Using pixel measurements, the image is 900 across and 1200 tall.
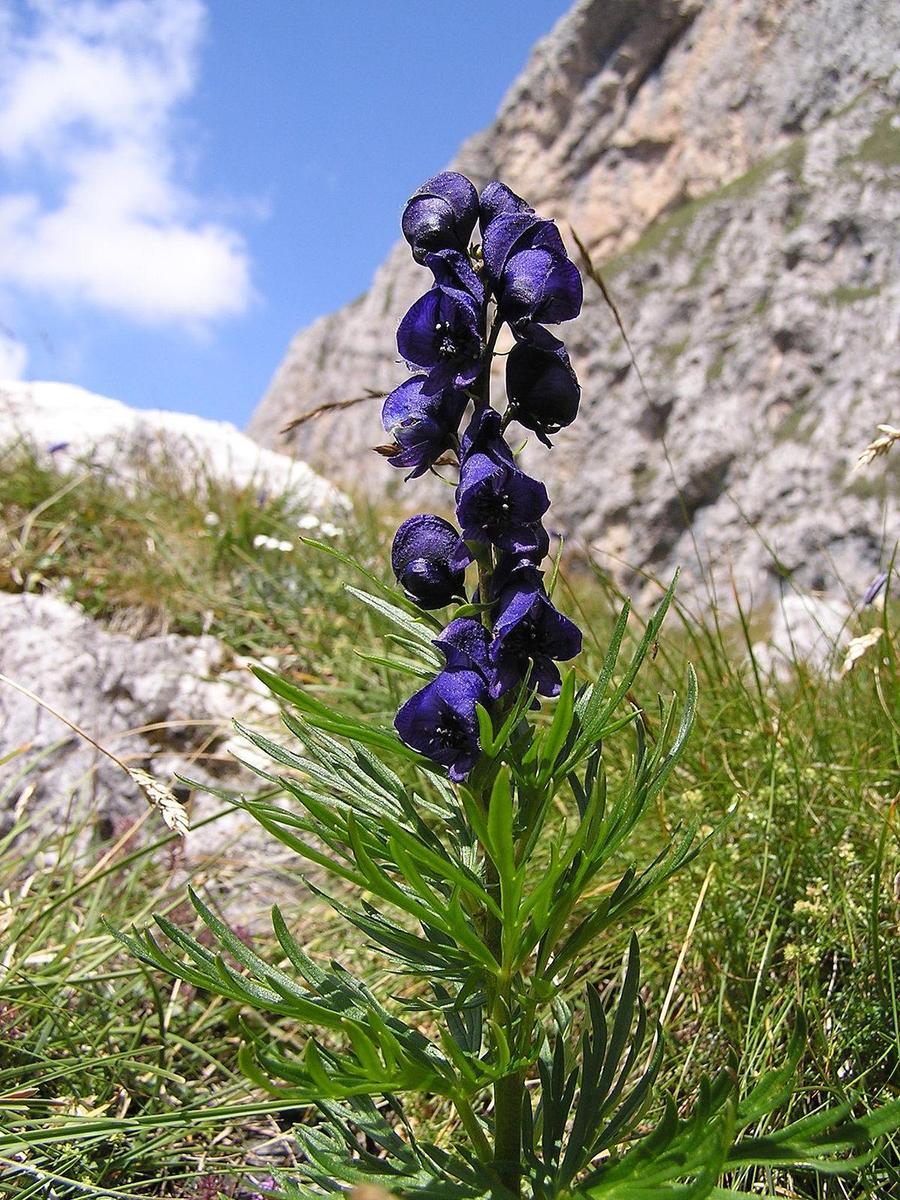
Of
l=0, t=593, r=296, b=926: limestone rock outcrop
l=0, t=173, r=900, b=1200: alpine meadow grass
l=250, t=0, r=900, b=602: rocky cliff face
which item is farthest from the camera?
l=250, t=0, r=900, b=602: rocky cliff face

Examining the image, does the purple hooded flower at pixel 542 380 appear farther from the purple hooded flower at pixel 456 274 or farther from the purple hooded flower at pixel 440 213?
the purple hooded flower at pixel 440 213

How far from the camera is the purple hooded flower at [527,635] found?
1423 millimetres

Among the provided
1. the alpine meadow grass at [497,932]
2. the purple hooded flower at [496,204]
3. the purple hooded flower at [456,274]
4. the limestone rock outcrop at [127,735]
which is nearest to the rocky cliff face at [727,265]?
the limestone rock outcrop at [127,735]

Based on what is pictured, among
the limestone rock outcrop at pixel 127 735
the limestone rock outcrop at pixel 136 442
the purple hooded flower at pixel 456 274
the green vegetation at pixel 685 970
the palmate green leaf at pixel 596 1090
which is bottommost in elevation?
the palmate green leaf at pixel 596 1090

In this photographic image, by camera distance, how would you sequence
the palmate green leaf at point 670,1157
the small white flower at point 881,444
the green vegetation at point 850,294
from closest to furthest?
1. the palmate green leaf at point 670,1157
2. the small white flower at point 881,444
3. the green vegetation at point 850,294

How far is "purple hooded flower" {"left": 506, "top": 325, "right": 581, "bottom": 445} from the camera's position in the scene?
1533 mm

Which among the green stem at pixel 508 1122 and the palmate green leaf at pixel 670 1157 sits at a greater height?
the green stem at pixel 508 1122

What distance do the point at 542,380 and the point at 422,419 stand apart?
218mm

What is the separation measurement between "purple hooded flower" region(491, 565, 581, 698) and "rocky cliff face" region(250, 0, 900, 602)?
21352 mm

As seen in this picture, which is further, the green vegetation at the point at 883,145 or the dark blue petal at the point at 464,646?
the green vegetation at the point at 883,145

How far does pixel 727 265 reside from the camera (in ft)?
135

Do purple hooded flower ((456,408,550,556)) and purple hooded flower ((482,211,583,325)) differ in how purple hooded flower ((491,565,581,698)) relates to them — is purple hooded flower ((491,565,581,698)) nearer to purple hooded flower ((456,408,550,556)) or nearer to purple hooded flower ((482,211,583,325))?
purple hooded flower ((456,408,550,556))

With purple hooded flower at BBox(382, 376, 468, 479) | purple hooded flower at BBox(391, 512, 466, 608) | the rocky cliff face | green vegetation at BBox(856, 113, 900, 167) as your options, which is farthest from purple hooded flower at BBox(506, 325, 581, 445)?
green vegetation at BBox(856, 113, 900, 167)

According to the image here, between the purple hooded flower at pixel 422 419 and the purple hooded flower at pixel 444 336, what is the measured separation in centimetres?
4
